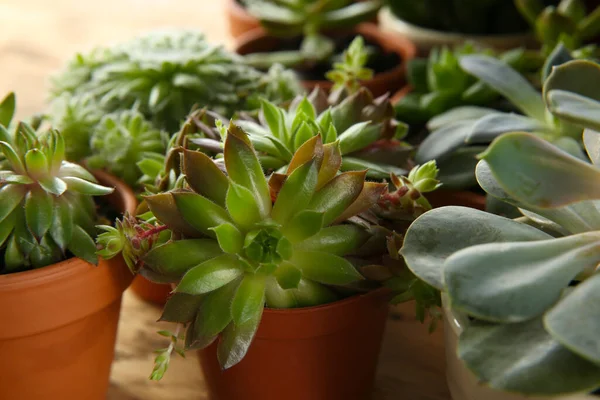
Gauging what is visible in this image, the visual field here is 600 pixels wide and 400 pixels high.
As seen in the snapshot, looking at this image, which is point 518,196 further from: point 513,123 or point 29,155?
point 29,155

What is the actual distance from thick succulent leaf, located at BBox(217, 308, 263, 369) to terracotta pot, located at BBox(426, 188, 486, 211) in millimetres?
349

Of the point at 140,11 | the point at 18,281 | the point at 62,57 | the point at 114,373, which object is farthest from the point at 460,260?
the point at 140,11

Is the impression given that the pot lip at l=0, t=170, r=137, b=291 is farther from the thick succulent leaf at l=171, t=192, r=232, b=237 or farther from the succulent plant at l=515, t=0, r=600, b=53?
the succulent plant at l=515, t=0, r=600, b=53

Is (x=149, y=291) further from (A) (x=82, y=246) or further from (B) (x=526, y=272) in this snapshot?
(B) (x=526, y=272)

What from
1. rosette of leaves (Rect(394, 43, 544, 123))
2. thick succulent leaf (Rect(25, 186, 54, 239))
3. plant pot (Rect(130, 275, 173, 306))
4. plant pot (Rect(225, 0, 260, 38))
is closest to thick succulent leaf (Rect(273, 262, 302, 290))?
thick succulent leaf (Rect(25, 186, 54, 239))

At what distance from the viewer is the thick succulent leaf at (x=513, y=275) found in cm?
47

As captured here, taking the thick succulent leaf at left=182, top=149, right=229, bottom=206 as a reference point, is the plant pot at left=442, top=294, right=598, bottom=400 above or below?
below

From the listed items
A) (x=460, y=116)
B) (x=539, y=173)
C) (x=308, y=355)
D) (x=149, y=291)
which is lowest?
(x=149, y=291)

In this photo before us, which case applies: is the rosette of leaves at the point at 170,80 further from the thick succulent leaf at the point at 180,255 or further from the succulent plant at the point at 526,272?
the succulent plant at the point at 526,272

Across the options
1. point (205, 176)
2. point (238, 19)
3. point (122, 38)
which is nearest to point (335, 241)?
point (205, 176)

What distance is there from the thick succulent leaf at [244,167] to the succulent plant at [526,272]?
0.14m

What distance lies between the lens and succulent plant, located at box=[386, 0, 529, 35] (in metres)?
1.33

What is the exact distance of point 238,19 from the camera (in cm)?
151

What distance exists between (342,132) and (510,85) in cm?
24
